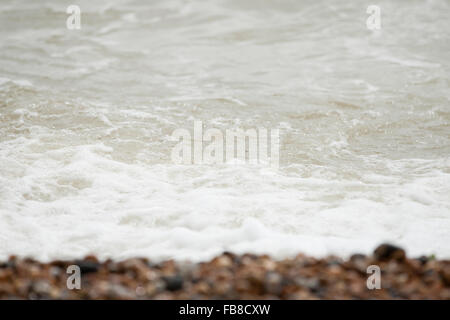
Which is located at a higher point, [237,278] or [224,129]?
[224,129]

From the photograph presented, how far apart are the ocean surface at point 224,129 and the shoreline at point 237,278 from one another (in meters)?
0.38

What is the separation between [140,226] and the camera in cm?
425

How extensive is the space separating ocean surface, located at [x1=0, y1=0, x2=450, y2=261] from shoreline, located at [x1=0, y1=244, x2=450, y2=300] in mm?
380

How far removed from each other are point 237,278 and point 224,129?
3.81m

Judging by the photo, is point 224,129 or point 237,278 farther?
point 224,129

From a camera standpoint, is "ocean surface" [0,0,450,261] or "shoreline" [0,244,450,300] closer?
"shoreline" [0,244,450,300]

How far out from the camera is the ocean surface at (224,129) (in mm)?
4129

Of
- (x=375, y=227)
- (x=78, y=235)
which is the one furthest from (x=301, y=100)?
(x=78, y=235)

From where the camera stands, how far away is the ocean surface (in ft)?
13.5

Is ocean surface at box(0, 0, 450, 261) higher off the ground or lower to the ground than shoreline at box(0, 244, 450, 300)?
higher

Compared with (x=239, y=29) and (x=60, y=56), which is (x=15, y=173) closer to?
(x=60, y=56)

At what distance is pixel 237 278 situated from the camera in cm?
308

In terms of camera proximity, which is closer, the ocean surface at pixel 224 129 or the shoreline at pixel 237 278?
the shoreline at pixel 237 278

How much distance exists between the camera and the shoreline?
9.72ft
